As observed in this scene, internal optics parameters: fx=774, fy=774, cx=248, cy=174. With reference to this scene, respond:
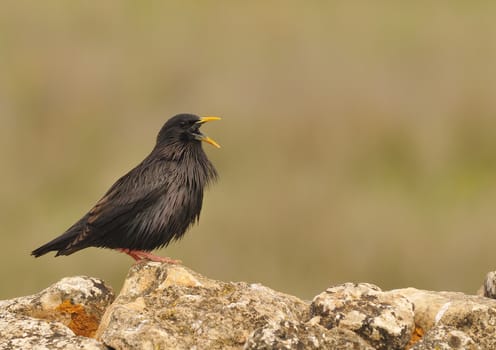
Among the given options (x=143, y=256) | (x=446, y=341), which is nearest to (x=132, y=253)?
(x=143, y=256)

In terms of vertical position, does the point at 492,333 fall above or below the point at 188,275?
below

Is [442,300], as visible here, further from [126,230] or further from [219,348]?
[126,230]

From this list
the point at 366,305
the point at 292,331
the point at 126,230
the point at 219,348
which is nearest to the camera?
the point at 292,331

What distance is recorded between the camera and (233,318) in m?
6.87

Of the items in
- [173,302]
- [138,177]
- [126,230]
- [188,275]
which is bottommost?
[173,302]

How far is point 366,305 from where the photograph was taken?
7203 mm

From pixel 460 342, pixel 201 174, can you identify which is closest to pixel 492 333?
pixel 460 342

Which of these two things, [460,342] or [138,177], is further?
[138,177]

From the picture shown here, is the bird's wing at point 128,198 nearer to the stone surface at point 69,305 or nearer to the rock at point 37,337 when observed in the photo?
the stone surface at point 69,305

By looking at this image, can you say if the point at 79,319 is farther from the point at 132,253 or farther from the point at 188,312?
the point at 132,253

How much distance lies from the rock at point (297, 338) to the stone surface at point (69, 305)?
2.91 metres

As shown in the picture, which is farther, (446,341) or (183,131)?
(183,131)

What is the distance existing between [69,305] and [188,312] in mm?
1970

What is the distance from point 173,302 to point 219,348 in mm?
1085
